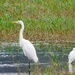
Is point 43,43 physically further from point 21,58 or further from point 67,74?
point 67,74

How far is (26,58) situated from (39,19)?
5.37 metres

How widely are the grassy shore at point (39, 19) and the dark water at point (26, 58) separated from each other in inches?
41.2

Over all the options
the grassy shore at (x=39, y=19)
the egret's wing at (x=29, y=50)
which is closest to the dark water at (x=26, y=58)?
the egret's wing at (x=29, y=50)

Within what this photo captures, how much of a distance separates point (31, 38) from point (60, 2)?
20.4 ft

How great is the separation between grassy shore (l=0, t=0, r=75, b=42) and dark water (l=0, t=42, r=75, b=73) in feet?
3.43

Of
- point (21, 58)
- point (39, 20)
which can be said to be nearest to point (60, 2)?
point (39, 20)

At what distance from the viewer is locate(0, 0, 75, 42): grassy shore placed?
19078 millimetres

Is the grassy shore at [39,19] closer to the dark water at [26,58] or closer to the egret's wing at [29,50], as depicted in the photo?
the dark water at [26,58]

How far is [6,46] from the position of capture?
1755 centimetres

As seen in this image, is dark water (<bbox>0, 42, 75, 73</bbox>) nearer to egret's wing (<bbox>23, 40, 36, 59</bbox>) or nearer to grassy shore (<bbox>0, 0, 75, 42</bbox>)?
egret's wing (<bbox>23, 40, 36, 59</bbox>)

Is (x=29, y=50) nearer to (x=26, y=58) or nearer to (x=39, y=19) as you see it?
(x=26, y=58)

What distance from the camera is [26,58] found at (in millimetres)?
16406

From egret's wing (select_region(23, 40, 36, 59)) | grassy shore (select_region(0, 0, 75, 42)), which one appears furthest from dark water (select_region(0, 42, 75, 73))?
grassy shore (select_region(0, 0, 75, 42))

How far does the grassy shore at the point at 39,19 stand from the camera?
1908cm
